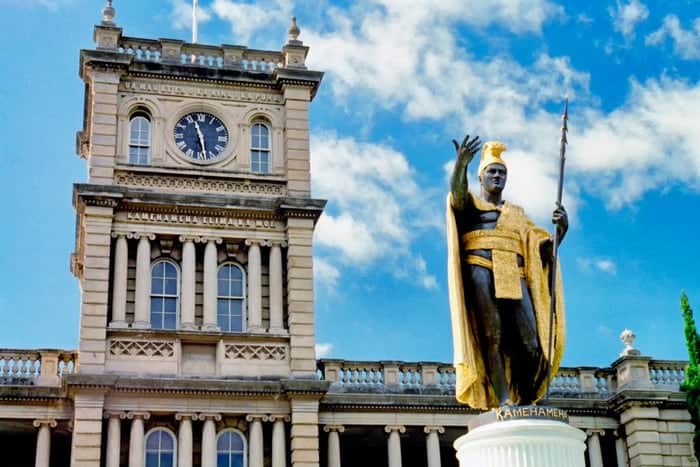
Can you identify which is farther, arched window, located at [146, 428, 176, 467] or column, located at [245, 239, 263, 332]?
column, located at [245, 239, 263, 332]

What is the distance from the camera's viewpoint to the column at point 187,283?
2675 cm

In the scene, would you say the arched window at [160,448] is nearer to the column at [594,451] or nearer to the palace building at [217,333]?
the palace building at [217,333]

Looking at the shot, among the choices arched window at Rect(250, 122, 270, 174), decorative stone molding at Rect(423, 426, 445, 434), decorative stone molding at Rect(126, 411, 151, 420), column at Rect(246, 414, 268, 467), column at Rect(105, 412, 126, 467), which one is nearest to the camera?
column at Rect(105, 412, 126, 467)

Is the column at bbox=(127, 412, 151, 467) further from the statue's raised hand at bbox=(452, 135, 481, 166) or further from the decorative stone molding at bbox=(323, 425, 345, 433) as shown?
the statue's raised hand at bbox=(452, 135, 481, 166)

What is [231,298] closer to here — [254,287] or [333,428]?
[254,287]

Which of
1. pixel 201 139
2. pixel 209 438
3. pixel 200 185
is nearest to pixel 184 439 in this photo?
pixel 209 438

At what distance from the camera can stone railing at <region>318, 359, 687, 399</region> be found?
27781mm

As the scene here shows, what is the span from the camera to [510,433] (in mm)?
8852

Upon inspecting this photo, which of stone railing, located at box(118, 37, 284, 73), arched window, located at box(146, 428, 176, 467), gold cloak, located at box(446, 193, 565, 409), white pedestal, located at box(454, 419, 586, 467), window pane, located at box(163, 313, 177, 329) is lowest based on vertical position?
white pedestal, located at box(454, 419, 586, 467)

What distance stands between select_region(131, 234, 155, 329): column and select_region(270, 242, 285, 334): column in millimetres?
2823

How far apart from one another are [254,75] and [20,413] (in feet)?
32.8

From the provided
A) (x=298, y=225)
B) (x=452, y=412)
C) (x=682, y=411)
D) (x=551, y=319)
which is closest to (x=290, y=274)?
(x=298, y=225)

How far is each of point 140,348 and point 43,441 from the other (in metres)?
2.85

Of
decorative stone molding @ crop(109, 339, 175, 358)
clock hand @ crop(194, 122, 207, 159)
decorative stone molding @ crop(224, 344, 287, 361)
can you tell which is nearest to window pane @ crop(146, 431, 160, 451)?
decorative stone molding @ crop(109, 339, 175, 358)
